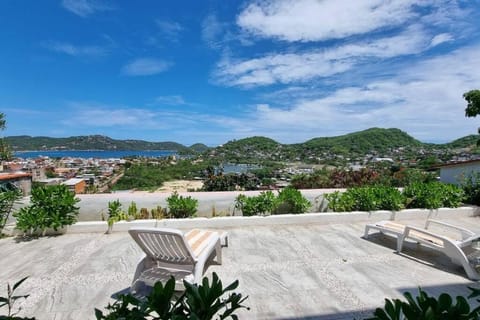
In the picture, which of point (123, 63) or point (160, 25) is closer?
point (160, 25)

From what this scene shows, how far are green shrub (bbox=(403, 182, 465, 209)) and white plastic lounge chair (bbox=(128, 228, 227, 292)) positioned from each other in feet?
19.5

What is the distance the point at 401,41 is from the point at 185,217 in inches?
352

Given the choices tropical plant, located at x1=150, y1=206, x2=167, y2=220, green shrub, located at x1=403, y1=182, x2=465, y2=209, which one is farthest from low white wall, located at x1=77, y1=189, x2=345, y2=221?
green shrub, located at x1=403, y1=182, x2=465, y2=209

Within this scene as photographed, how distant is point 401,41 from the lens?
359 inches

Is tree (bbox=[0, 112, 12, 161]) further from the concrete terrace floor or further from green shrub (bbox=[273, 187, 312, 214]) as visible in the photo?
green shrub (bbox=[273, 187, 312, 214])

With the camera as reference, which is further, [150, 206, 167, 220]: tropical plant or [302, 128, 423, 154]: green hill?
[302, 128, 423, 154]: green hill

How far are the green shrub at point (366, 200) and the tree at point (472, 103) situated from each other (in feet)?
11.1

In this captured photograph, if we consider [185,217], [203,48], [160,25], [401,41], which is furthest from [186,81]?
[185,217]

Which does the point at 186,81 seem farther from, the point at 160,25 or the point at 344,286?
the point at 344,286

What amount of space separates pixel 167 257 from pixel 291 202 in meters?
3.70

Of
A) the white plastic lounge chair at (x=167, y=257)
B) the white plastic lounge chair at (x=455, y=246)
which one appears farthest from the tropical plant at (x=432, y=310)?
the white plastic lounge chair at (x=455, y=246)

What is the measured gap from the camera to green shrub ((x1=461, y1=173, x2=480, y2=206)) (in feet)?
24.7

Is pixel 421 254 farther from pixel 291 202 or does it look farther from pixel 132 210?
pixel 132 210

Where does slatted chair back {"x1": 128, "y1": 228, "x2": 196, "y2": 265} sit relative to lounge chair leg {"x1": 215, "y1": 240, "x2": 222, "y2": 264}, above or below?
above
